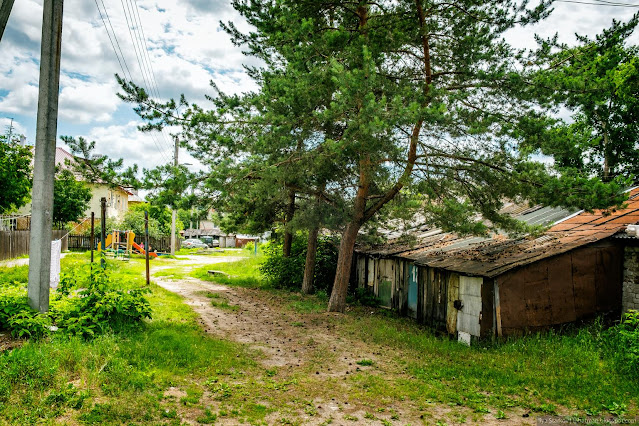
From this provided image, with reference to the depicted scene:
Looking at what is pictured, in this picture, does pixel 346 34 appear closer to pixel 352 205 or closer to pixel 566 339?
pixel 352 205

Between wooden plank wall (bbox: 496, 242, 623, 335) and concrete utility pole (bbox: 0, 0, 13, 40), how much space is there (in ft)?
34.3

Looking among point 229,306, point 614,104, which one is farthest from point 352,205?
point 614,104

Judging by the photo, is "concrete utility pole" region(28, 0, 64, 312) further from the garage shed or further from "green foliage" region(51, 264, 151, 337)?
the garage shed

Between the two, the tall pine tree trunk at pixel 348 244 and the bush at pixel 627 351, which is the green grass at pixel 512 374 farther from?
the tall pine tree trunk at pixel 348 244

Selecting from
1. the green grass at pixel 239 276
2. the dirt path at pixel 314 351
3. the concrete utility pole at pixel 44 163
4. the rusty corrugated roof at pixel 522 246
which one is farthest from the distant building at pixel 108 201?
the rusty corrugated roof at pixel 522 246

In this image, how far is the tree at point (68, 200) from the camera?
2873 centimetres

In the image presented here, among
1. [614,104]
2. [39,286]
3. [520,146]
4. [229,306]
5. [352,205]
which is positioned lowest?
[229,306]

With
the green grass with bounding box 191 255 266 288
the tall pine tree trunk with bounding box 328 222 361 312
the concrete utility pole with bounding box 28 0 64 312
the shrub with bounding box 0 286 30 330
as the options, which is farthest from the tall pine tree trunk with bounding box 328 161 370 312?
the shrub with bounding box 0 286 30 330

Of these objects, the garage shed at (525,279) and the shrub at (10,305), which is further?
the garage shed at (525,279)

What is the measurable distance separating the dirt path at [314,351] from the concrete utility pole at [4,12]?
6.98m

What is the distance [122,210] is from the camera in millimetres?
45938

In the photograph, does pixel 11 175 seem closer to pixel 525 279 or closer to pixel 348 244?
pixel 348 244

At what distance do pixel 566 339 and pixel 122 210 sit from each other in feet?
152

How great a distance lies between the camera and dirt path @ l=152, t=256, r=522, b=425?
5453 mm
